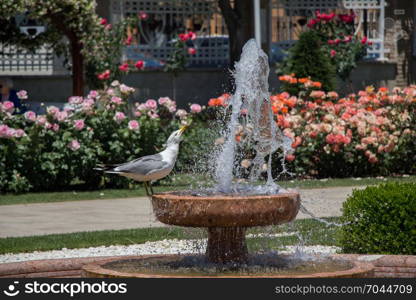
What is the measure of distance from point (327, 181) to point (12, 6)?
527 centimetres

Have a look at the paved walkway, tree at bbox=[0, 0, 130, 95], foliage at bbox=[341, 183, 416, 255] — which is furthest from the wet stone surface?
tree at bbox=[0, 0, 130, 95]

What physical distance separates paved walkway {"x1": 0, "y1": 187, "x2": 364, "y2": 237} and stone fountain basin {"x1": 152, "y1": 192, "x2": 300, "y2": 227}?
3529 millimetres

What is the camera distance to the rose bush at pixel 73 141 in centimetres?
1306

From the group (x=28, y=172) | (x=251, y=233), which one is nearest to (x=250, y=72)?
(x=251, y=233)

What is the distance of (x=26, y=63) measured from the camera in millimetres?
21000

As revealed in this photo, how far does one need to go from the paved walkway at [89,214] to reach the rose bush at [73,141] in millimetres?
1120

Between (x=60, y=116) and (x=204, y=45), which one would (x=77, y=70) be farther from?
(x=204, y=45)

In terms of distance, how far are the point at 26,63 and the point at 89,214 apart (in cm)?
1036

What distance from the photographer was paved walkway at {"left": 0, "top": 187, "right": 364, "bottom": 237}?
1023cm

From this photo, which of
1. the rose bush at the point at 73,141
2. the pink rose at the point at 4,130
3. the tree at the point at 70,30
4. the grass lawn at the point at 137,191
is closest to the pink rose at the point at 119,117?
the rose bush at the point at 73,141

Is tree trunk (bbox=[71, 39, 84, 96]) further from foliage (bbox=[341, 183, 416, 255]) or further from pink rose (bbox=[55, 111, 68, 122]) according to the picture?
foliage (bbox=[341, 183, 416, 255])

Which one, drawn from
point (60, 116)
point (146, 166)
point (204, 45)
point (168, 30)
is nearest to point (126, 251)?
point (146, 166)

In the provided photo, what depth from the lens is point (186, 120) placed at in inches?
552

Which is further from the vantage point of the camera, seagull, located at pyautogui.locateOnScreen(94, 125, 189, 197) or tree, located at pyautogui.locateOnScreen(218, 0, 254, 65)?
tree, located at pyautogui.locateOnScreen(218, 0, 254, 65)
